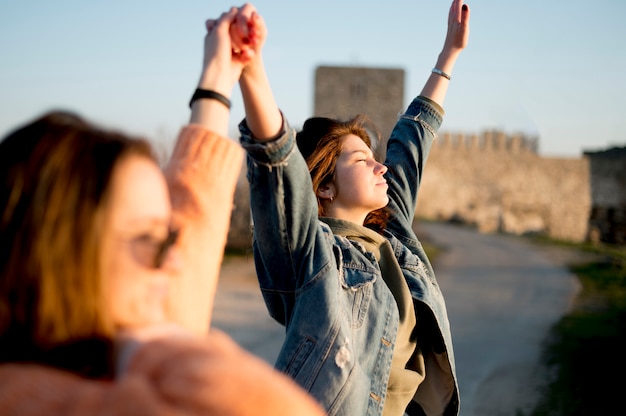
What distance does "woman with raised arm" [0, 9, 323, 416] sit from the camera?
83 centimetres

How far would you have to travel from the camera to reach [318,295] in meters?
1.64

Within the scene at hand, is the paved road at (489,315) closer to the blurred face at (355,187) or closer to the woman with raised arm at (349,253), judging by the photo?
the woman with raised arm at (349,253)

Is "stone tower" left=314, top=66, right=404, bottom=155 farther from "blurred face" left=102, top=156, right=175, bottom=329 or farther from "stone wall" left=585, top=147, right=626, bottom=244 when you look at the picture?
"blurred face" left=102, top=156, right=175, bottom=329

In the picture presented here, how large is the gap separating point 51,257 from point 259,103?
661 mm

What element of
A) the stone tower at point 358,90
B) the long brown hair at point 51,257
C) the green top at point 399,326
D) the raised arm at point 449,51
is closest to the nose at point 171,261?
the long brown hair at point 51,257

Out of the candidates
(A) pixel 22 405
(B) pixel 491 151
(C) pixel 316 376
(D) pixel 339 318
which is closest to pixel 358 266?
(D) pixel 339 318

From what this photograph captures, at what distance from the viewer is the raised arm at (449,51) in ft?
7.44

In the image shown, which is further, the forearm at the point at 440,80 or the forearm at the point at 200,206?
the forearm at the point at 440,80

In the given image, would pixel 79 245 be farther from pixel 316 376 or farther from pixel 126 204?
pixel 316 376

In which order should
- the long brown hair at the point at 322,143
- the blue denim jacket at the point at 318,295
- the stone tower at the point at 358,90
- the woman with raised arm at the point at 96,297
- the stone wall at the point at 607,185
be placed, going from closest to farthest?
the woman with raised arm at the point at 96,297
the blue denim jacket at the point at 318,295
the long brown hair at the point at 322,143
the stone tower at the point at 358,90
the stone wall at the point at 607,185

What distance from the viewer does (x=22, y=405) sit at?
2.70ft

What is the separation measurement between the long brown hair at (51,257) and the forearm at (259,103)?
1.88 ft

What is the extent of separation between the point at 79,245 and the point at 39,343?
13cm

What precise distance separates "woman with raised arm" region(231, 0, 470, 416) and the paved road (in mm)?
3476
